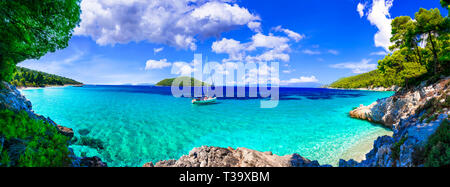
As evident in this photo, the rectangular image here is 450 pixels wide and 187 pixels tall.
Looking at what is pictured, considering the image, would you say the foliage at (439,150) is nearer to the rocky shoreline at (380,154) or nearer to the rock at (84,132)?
the rocky shoreline at (380,154)

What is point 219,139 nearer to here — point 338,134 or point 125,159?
point 125,159

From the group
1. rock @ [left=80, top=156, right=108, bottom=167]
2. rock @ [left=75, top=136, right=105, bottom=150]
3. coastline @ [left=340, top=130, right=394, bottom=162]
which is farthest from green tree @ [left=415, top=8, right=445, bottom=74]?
rock @ [left=75, top=136, right=105, bottom=150]

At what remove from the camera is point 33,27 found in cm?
581

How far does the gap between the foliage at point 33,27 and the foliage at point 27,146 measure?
9.87 ft

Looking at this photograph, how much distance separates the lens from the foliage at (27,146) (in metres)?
3.73

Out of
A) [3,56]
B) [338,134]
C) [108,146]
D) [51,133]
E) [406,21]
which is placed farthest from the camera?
[406,21]

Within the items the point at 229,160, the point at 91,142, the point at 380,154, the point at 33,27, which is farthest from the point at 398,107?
the point at 91,142

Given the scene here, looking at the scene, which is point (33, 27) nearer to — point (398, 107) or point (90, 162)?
point (90, 162)

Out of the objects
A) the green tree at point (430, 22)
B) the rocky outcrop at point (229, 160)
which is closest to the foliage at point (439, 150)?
the rocky outcrop at point (229, 160)

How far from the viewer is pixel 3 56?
6.20 metres

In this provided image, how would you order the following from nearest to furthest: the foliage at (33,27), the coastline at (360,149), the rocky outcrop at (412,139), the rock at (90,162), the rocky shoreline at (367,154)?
1. the rocky outcrop at (412,139)
2. the foliage at (33,27)
3. the rocky shoreline at (367,154)
4. the rock at (90,162)
5. the coastline at (360,149)

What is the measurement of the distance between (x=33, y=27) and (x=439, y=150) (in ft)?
48.3
